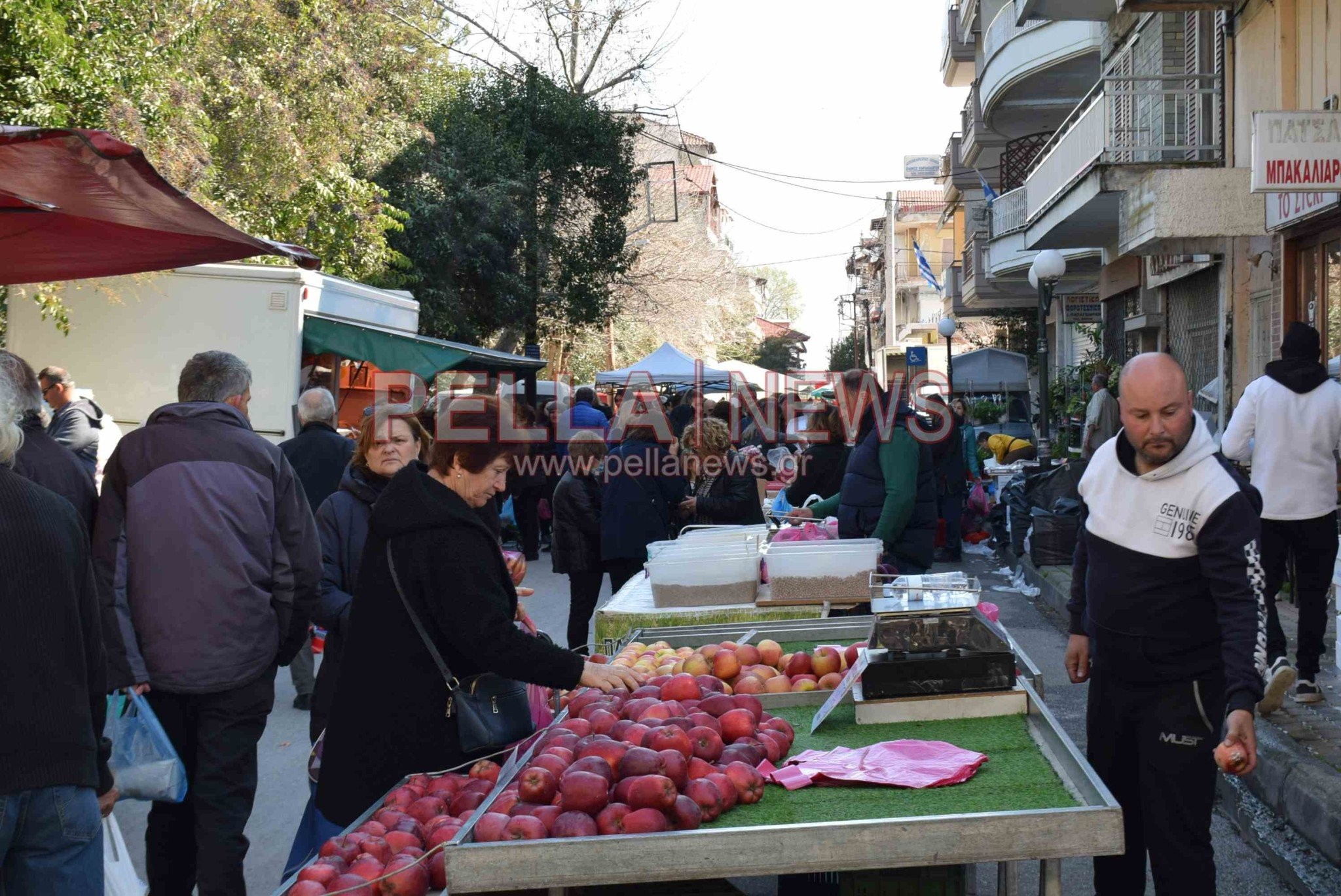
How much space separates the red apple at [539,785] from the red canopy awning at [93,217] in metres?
2.28

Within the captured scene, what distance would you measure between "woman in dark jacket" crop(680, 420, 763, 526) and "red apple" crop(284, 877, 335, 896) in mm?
6303

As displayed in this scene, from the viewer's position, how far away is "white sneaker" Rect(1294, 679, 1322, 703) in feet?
22.6

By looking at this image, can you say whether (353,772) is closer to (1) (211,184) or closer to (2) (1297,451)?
(2) (1297,451)

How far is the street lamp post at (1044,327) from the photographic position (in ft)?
53.3

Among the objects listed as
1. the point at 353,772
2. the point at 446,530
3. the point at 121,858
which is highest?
the point at 446,530

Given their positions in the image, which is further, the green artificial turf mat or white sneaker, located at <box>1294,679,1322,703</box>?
white sneaker, located at <box>1294,679,1322,703</box>

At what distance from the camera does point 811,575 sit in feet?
20.0

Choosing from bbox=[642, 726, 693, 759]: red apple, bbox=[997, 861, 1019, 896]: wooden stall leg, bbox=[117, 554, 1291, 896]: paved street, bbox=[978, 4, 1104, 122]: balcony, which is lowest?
bbox=[117, 554, 1291, 896]: paved street

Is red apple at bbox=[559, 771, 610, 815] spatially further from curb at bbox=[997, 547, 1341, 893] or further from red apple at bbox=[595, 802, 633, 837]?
curb at bbox=[997, 547, 1341, 893]

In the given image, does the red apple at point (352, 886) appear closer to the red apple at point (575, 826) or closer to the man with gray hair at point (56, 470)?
the red apple at point (575, 826)

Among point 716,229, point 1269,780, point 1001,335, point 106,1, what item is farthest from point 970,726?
point 716,229

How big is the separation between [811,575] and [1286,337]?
11.6ft

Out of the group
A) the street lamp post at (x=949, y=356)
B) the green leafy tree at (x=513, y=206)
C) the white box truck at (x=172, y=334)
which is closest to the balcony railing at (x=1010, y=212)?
the street lamp post at (x=949, y=356)

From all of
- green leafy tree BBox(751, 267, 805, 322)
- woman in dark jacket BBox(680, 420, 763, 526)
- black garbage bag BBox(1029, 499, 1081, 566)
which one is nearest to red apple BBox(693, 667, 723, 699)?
woman in dark jacket BBox(680, 420, 763, 526)
